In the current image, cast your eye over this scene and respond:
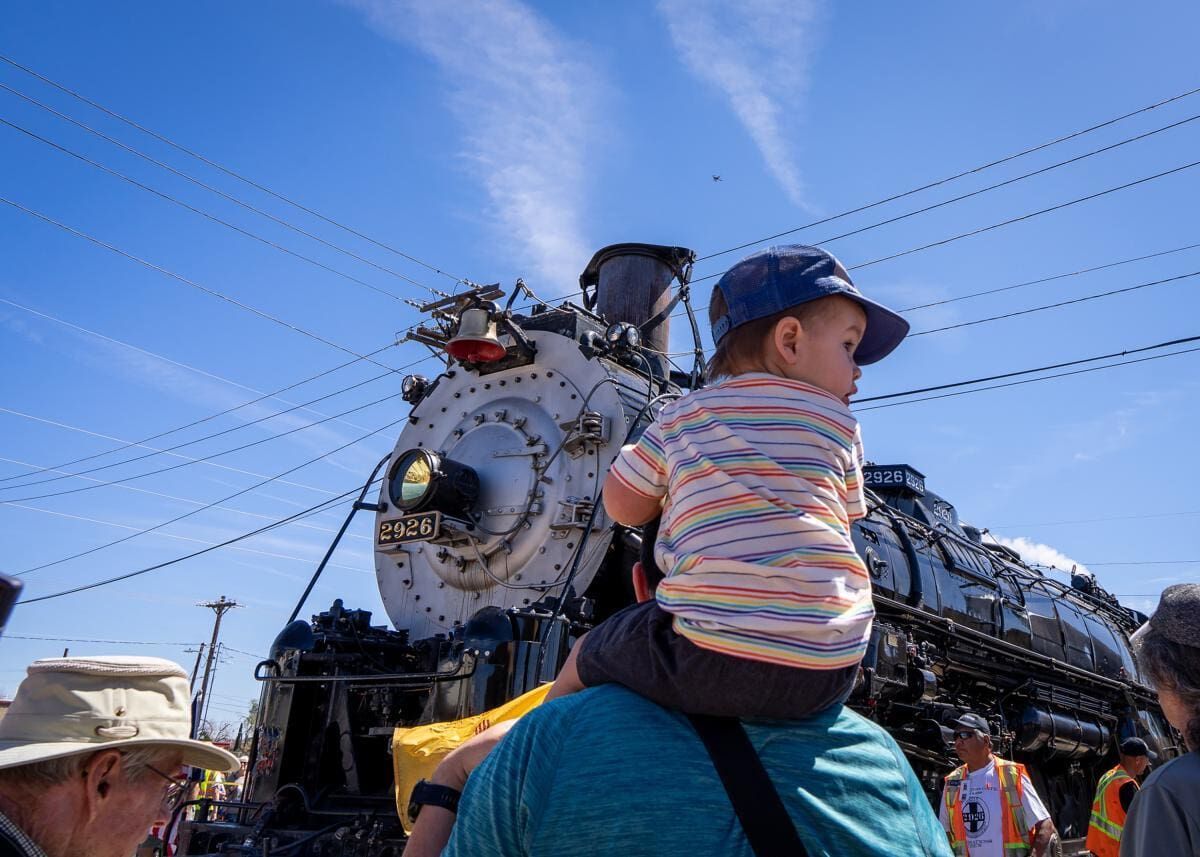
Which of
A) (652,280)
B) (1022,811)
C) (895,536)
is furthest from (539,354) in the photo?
(1022,811)

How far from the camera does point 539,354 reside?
20.5 ft

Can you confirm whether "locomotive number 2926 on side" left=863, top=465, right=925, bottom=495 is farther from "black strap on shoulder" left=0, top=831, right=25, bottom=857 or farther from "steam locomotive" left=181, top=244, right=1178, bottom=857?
"black strap on shoulder" left=0, top=831, right=25, bottom=857

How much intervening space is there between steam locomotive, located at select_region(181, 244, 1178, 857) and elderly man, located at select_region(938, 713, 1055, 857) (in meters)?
0.47

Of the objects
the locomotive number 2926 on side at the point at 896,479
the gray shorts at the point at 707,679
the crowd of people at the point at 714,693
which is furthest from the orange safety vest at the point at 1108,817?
the gray shorts at the point at 707,679

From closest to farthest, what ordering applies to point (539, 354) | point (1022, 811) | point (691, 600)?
point (691, 600), point (1022, 811), point (539, 354)

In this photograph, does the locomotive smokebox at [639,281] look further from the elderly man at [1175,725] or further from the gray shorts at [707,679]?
the gray shorts at [707,679]

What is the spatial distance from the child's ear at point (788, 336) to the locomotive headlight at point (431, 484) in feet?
14.2

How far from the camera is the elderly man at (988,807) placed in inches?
215

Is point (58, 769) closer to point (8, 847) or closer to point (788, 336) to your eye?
point (8, 847)

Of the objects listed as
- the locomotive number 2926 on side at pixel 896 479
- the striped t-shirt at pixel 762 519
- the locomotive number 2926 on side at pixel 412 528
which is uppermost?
the locomotive number 2926 on side at pixel 896 479

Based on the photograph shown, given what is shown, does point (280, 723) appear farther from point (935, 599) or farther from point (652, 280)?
point (935, 599)

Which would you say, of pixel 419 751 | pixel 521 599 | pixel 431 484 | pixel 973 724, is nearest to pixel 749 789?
pixel 419 751

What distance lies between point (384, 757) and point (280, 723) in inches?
22.2

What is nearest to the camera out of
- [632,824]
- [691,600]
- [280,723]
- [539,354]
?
[632,824]
